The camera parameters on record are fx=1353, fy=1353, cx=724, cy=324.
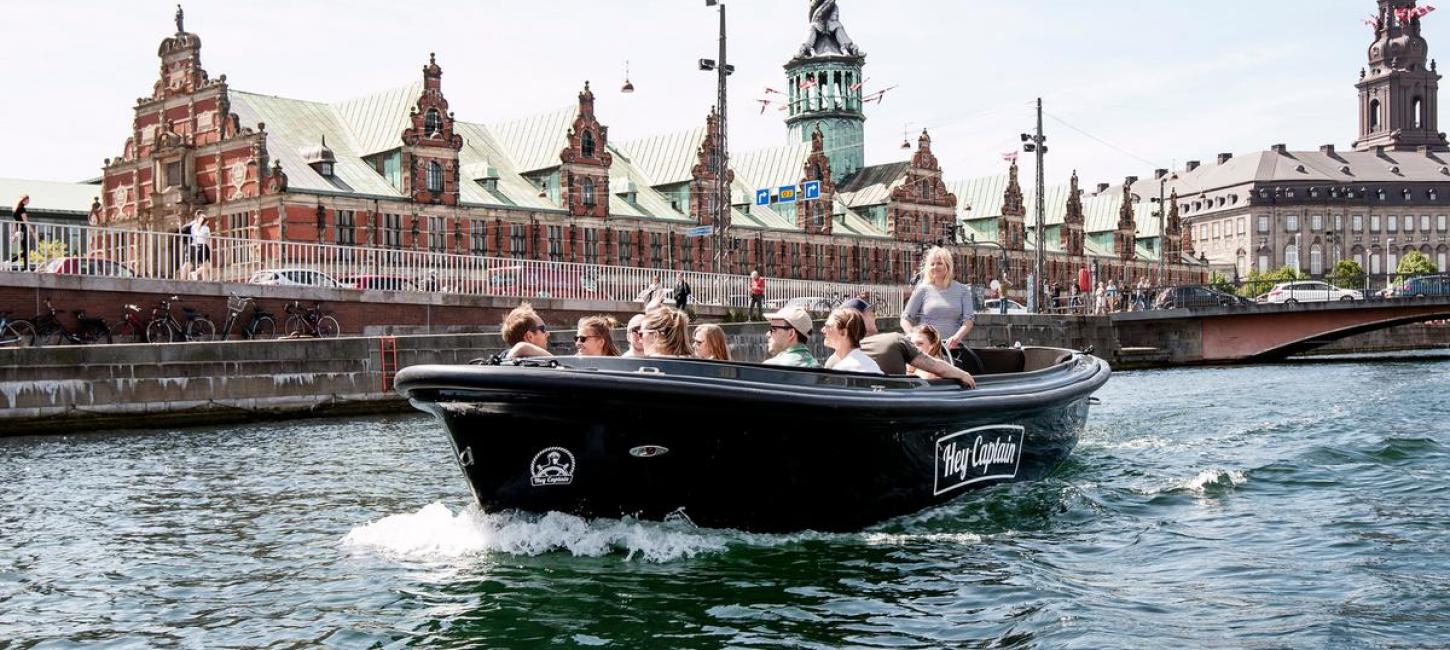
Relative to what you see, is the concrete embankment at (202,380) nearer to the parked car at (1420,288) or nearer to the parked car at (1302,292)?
the parked car at (1420,288)

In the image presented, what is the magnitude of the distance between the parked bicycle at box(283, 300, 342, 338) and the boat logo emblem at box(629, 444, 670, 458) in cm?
2141

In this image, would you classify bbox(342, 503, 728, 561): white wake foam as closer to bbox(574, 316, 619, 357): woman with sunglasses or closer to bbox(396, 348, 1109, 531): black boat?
bbox(396, 348, 1109, 531): black boat

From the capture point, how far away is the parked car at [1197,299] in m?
50.1

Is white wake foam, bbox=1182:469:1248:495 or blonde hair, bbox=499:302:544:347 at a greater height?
blonde hair, bbox=499:302:544:347

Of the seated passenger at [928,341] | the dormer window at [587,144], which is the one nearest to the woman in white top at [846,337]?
the seated passenger at [928,341]

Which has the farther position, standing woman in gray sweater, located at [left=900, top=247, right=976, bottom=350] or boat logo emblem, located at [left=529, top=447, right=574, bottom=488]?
standing woman in gray sweater, located at [left=900, top=247, right=976, bottom=350]

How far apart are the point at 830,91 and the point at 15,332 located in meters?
65.5

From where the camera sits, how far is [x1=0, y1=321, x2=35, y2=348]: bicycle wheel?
23109mm

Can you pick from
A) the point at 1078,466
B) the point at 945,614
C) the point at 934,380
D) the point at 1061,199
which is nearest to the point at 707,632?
the point at 945,614

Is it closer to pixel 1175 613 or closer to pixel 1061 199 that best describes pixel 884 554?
pixel 1175 613

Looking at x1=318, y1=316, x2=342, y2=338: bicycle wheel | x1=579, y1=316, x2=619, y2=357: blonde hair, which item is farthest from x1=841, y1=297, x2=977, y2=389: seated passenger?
x1=318, y1=316, x2=342, y2=338: bicycle wheel

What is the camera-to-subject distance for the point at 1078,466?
1382 centimetres

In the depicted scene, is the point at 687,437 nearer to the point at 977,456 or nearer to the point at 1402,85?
the point at 977,456

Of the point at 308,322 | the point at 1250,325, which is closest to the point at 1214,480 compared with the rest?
the point at 308,322
